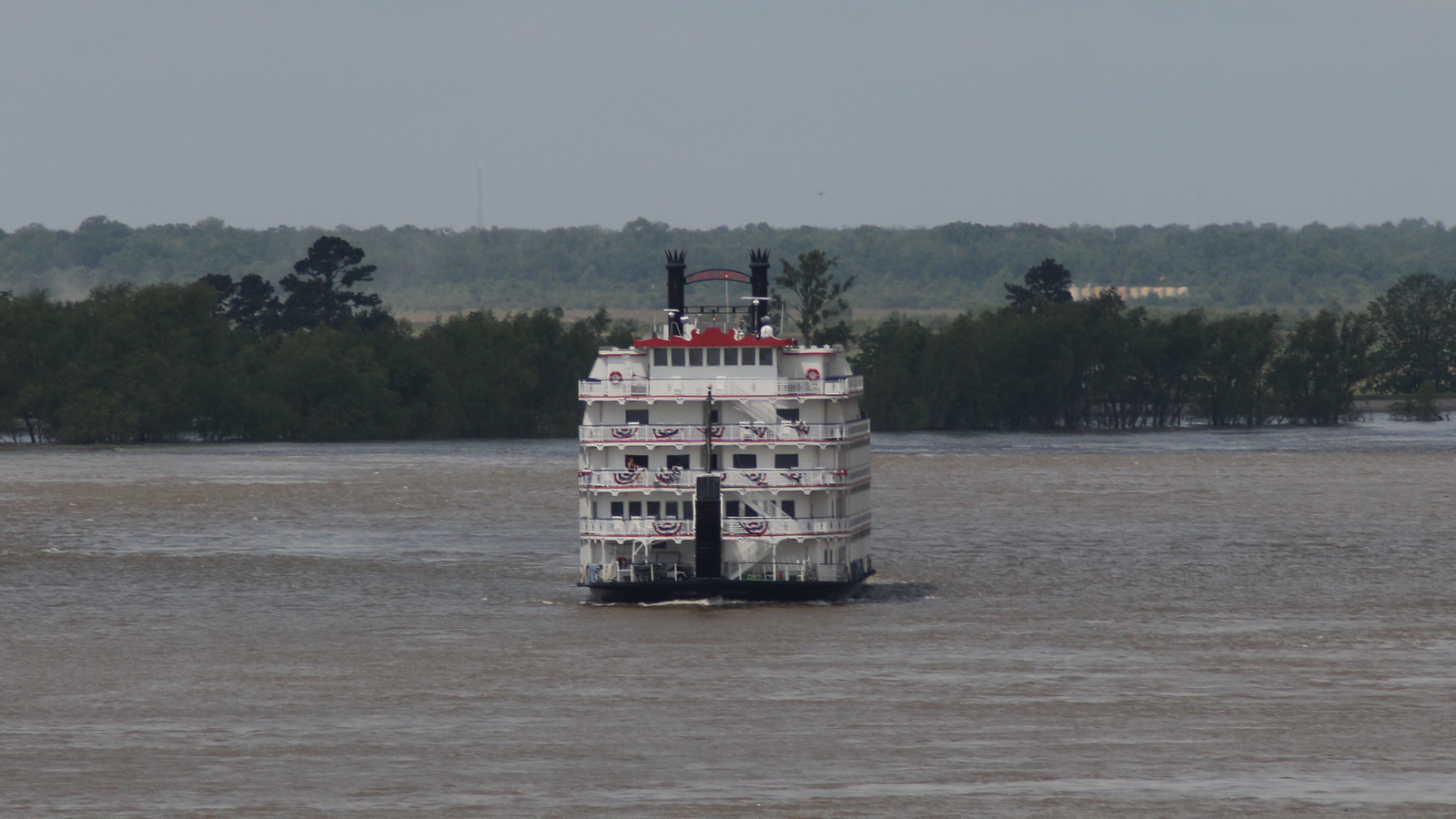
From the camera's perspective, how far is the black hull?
52.1 meters

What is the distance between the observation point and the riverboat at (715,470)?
5141 centimetres

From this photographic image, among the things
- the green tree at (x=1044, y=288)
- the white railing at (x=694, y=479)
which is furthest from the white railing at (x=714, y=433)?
the green tree at (x=1044, y=288)

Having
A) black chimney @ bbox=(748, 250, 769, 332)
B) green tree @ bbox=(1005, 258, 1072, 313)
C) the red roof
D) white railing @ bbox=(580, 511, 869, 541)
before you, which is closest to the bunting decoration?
white railing @ bbox=(580, 511, 869, 541)

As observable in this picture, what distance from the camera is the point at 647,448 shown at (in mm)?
51375

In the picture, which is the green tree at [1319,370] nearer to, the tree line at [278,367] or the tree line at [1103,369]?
the tree line at [1103,369]

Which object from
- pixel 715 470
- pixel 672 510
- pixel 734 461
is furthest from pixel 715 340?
pixel 672 510

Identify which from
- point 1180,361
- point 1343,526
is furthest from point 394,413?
point 1343,526

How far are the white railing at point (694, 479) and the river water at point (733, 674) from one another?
336 cm

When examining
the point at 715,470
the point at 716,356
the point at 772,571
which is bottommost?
the point at 772,571

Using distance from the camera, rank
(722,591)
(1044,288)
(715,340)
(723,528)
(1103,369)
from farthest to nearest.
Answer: (1044,288) < (1103,369) < (715,340) < (722,591) < (723,528)

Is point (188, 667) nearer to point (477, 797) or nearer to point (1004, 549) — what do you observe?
point (477, 797)

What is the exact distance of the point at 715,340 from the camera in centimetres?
5259

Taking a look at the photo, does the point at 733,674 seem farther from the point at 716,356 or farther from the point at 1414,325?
the point at 1414,325

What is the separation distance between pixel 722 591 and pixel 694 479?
3.09 meters
